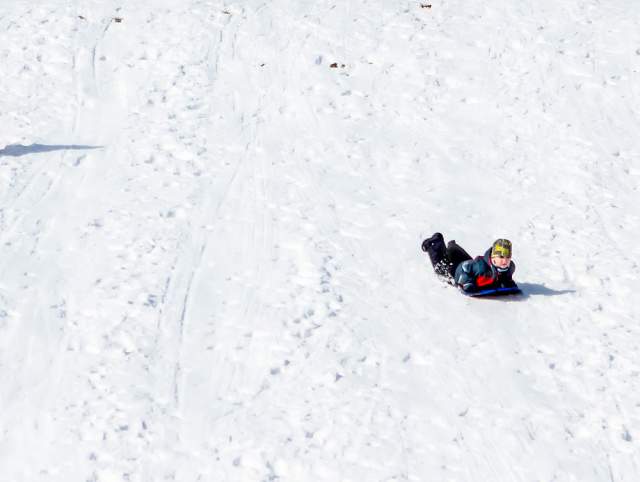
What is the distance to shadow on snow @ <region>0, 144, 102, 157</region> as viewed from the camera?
39.7 ft

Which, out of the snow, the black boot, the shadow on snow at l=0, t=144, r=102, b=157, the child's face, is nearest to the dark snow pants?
the black boot

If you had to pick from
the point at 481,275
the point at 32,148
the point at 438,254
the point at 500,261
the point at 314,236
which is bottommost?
the point at 32,148

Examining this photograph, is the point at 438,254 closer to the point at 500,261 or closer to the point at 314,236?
the point at 500,261

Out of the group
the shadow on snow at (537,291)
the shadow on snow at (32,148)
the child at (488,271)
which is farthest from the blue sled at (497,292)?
the shadow on snow at (32,148)

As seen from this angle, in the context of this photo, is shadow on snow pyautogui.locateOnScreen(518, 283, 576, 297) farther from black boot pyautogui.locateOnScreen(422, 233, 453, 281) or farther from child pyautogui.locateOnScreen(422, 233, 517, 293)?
black boot pyautogui.locateOnScreen(422, 233, 453, 281)

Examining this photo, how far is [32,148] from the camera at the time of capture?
483 inches

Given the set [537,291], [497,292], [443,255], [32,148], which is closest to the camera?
[497,292]

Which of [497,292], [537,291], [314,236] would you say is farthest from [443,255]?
[314,236]

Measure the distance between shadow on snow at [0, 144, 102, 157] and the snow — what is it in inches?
2.5

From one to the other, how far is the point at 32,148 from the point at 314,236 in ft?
13.4

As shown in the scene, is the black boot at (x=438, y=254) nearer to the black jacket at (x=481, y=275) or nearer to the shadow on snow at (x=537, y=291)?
the black jacket at (x=481, y=275)

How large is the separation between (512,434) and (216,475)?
92.6 inches

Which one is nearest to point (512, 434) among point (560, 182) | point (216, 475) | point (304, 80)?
point (216, 475)

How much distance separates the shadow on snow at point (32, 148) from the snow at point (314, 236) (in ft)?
0.21
